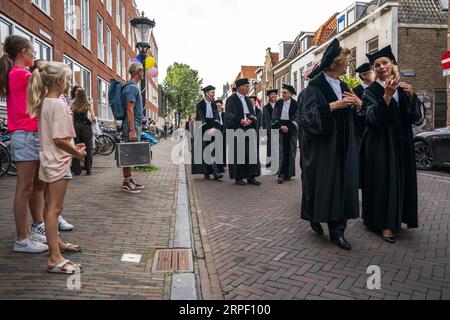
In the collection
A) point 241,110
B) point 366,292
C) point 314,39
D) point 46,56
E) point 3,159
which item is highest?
point 314,39

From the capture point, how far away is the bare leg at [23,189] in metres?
3.49

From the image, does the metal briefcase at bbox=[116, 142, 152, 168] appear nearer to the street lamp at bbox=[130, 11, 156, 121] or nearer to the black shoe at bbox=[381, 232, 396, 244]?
the black shoe at bbox=[381, 232, 396, 244]

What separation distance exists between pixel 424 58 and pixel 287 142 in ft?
51.4

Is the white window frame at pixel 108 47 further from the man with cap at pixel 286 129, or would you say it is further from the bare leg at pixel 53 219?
the bare leg at pixel 53 219

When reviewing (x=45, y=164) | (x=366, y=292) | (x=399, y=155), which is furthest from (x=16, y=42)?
(x=399, y=155)

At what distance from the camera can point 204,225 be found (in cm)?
482

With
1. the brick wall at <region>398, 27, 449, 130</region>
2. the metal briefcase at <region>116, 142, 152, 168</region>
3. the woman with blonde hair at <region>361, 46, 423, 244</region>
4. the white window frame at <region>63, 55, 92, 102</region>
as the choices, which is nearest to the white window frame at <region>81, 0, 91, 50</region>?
the white window frame at <region>63, 55, 92, 102</region>

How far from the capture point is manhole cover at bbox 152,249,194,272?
10.7ft

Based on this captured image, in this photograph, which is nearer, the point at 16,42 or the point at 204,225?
the point at 16,42

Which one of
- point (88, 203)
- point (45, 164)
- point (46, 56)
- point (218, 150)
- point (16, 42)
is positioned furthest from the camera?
point (46, 56)

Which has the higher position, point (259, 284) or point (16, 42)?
point (16, 42)

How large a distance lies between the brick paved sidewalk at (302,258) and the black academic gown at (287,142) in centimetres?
271

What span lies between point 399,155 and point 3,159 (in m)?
7.75

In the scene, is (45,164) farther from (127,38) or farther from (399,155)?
(127,38)
